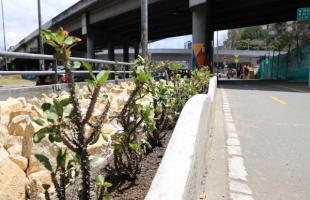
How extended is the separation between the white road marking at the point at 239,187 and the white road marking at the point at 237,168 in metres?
0.17

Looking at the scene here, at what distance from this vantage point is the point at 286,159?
15.0ft

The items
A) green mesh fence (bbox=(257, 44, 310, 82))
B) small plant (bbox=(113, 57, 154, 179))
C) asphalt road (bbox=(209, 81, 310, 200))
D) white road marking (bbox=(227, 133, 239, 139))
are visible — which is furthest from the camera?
green mesh fence (bbox=(257, 44, 310, 82))

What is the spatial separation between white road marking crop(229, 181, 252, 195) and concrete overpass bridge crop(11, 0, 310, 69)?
70.3 feet

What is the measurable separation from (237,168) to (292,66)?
2753cm

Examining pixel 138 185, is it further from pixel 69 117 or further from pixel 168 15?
pixel 168 15

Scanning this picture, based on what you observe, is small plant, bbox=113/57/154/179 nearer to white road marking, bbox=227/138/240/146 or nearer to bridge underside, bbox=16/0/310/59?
white road marking, bbox=227/138/240/146

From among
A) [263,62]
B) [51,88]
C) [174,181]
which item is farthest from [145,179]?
[263,62]

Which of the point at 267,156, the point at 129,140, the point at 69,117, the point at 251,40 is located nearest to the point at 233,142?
the point at 267,156

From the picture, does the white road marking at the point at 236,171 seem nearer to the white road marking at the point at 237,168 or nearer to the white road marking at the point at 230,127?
the white road marking at the point at 237,168

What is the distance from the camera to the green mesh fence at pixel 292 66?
24.9 m

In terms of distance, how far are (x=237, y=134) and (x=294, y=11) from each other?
1086 inches

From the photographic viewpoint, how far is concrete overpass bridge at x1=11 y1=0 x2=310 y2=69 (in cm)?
2534

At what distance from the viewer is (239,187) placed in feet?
11.6

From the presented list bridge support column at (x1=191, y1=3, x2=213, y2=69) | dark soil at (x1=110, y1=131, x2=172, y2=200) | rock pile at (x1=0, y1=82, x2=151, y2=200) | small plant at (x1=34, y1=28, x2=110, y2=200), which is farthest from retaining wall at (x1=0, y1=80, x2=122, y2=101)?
bridge support column at (x1=191, y1=3, x2=213, y2=69)
